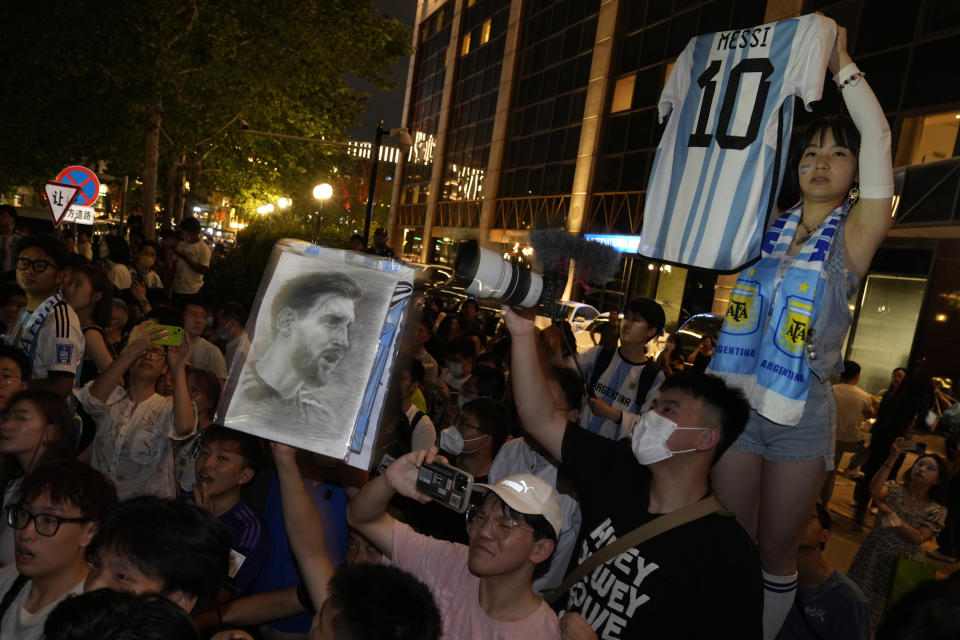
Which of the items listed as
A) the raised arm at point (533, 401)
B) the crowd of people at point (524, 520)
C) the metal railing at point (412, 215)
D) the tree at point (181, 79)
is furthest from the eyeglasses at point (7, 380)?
the metal railing at point (412, 215)

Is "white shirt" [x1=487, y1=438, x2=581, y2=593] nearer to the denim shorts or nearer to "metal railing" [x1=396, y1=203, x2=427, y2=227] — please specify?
the denim shorts

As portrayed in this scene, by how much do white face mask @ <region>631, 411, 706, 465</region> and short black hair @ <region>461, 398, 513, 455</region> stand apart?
1737 mm

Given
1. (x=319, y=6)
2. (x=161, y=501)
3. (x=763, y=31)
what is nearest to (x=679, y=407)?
(x=763, y=31)

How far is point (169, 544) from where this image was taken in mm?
2402

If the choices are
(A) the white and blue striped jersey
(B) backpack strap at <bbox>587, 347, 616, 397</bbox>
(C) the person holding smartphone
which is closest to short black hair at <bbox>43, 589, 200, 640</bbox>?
(A) the white and blue striped jersey

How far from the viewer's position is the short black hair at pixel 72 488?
108 inches

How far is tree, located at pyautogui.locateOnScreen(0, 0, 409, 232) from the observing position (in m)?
16.4

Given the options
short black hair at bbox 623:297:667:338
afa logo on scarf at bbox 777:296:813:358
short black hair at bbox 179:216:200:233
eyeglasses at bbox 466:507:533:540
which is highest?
afa logo on scarf at bbox 777:296:813:358

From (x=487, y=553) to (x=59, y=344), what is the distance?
3.38 m

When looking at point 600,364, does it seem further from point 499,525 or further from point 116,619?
point 116,619

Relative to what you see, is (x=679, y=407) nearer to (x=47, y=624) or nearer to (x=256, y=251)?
(x=47, y=624)

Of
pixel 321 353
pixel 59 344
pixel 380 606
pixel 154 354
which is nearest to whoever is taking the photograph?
pixel 380 606

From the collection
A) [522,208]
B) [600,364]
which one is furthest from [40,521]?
[522,208]

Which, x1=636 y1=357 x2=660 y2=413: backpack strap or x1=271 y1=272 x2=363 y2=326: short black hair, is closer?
x1=271 y1=272 x2=363 y2=326: short black hair
